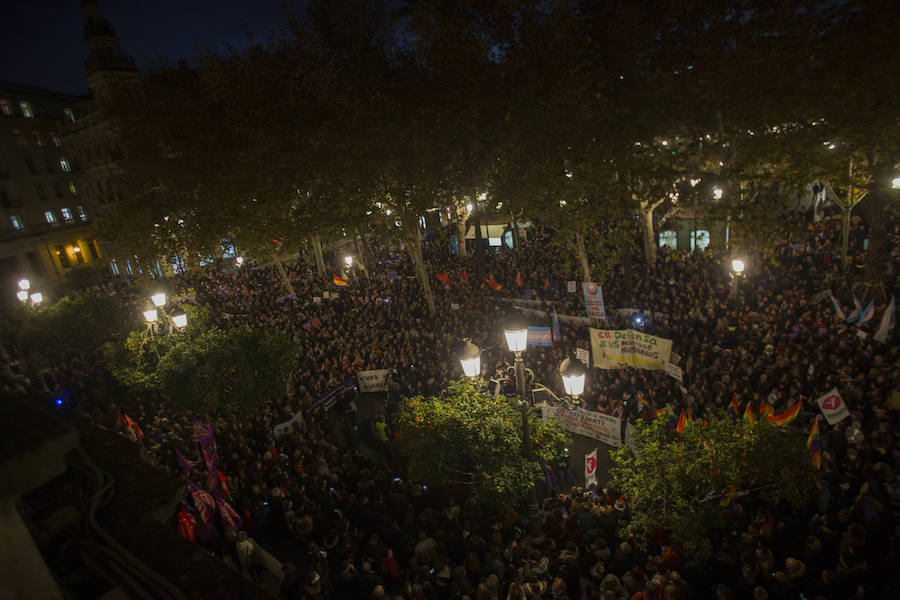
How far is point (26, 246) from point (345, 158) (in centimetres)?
4600

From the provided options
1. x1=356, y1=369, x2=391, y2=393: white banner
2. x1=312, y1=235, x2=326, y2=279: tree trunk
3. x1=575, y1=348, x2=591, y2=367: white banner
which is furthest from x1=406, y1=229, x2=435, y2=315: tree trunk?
x1=312, y1=235, x2=326, y2=279: tree trunk

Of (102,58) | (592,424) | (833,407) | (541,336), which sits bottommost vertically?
(592,424)

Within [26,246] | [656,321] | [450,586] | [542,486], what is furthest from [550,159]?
[26,246]

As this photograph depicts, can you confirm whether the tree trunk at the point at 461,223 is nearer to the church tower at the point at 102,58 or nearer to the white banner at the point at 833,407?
the white banner at the point at 833,407

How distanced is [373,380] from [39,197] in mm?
51424

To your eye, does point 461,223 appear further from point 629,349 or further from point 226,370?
point 226,370

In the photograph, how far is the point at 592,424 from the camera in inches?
516

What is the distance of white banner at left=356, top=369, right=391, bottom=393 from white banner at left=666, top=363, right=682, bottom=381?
9172mm

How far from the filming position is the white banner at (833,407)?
10.1m

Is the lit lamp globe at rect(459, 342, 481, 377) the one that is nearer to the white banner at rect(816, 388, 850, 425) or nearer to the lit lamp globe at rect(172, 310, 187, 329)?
the white banner at rect(816, 388, 850, 425)

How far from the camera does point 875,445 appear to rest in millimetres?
9039

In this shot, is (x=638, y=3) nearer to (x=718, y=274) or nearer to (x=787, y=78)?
(x=787, y=78)

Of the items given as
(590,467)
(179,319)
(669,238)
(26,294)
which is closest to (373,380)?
(179,319)

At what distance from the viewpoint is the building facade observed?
46188 millimetres
